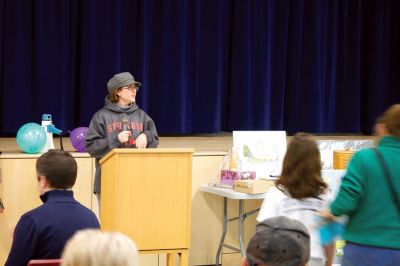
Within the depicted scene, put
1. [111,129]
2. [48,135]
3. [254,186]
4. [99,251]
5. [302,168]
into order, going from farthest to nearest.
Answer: [48,135] < [254,186] < [111,129] < [302,168] < [99,251]

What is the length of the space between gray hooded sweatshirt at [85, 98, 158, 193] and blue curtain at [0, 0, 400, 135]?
1.32 m

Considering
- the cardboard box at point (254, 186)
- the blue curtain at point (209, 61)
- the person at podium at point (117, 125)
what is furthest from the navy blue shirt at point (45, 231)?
the blue curtain at point (209, 61)

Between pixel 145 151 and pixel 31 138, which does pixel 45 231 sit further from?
pixel 31 138

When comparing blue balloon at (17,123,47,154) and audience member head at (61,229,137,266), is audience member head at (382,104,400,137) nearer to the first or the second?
audience member head at (61,229,137,266)

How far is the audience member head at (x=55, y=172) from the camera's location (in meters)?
2.78

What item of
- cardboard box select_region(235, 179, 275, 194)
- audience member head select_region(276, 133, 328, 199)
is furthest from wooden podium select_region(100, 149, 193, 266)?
audience member head select_region(276, 133, 328, 199)

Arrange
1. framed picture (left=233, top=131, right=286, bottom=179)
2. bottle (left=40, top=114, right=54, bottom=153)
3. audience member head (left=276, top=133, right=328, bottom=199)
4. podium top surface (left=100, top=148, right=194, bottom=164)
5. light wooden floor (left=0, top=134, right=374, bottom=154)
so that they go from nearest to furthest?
audience member head (left=276, top=133, right=328, bottom=199) < podium top surface (left=100, top=148, right=194, bottom=164) < bottle (left=40, top=114, right=54, bottom=153) < framed picture (left=233, top=131, right=286, bottom=179) < light wooden floor (left=0, top=134, right=374, bottom=154)

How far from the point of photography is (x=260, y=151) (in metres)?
5.40

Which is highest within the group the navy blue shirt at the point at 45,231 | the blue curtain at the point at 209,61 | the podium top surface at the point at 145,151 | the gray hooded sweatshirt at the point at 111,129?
the blue curtain at the point at 209,61

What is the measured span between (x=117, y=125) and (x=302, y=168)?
6.00 ft

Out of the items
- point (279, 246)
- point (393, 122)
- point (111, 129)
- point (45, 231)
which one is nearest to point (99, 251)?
point (279, 246)

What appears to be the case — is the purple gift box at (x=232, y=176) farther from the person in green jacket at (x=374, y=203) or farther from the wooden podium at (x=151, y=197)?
the person in green jacket at (x=374, y=203)

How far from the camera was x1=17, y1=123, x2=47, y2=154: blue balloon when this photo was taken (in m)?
4.93

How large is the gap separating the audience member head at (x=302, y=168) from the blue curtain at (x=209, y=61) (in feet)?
10.4
